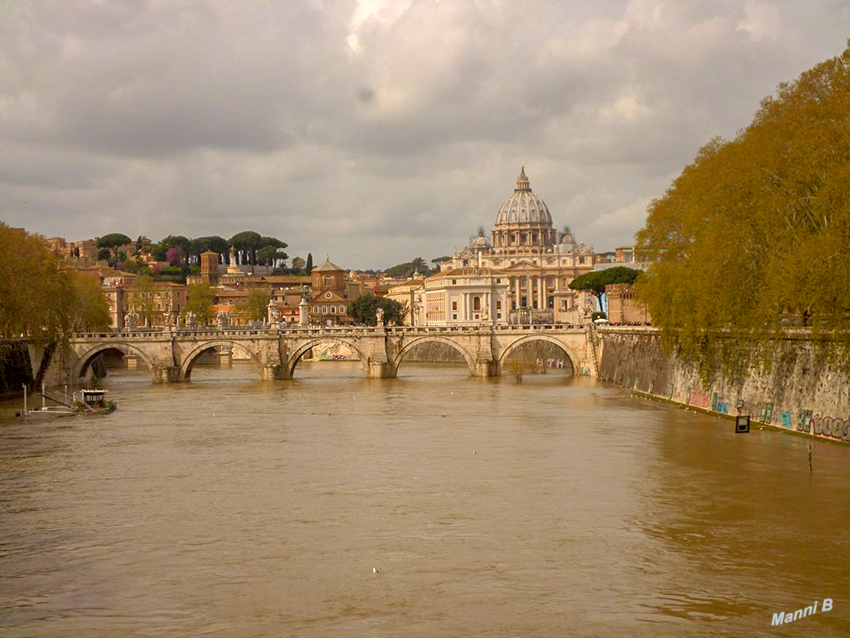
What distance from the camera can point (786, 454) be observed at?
116ft

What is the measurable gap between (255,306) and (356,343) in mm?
64551

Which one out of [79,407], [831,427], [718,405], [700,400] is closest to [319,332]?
[79,407]

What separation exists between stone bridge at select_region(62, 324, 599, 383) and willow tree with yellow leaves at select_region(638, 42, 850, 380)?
29.6m

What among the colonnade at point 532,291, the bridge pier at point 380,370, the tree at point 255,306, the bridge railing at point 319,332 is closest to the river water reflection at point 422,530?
the bridge pier at point 380,370

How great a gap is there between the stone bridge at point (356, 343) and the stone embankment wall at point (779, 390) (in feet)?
56.3

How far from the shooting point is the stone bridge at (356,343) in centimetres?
7638

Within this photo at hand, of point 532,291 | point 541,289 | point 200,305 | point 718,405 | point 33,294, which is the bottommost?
point 718,405

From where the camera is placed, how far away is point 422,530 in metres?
26.7

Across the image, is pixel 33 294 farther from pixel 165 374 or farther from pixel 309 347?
pixel 309 347

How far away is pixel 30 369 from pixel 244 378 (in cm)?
1731

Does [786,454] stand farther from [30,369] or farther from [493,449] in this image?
[30,369]

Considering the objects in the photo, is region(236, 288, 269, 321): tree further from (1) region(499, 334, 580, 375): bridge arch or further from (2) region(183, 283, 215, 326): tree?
(1) region(499, 334, 580, 375): bridge arch

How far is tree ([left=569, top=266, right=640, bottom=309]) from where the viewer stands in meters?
102

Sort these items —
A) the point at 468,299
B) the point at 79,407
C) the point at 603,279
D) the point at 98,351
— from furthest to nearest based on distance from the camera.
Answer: the point at 468,299 → the point at 603,279 → the point at 98,351 → the point at 79,407
